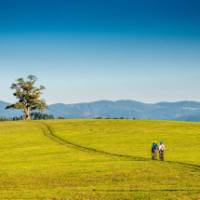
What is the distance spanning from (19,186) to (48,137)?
187ft

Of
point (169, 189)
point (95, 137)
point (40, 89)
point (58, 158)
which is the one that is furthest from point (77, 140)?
point (40, 89)

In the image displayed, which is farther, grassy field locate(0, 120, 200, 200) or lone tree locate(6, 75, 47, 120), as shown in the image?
lone tree locate(6, 75, 47, 120)

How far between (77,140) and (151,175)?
45483 mm

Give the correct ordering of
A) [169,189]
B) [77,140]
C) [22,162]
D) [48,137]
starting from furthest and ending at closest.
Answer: [48,137]
[77,140]
[22,162]
[169,189]

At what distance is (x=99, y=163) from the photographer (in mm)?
52594

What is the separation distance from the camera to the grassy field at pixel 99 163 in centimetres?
3231

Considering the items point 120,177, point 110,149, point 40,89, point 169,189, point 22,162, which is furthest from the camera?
point 40,89

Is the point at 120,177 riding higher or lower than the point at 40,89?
lower

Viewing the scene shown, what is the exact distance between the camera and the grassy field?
32312 millimetres

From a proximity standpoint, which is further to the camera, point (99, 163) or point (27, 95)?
point (27, 95)

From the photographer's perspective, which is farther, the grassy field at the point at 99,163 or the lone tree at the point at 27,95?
the lone tree at the point at 27,95

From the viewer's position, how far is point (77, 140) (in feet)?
281

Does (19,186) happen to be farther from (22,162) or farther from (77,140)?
(77,140)

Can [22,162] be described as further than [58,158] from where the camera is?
No
